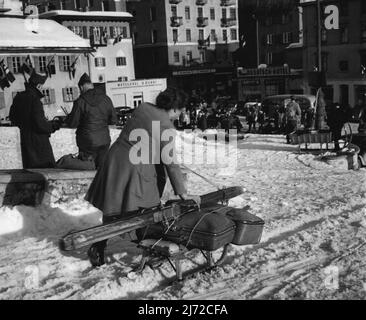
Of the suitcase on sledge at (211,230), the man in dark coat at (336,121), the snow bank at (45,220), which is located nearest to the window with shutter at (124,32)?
the man in dark coat at (336,121)

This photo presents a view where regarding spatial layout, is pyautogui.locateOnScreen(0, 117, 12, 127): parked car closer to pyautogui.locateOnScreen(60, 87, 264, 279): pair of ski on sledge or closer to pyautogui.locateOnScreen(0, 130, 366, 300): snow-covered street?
pyautogui.locateOnScreen(0, 130, 366, 300): snow-covered street

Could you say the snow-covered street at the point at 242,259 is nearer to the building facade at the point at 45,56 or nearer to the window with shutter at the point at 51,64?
the building facade at the point at 45,56

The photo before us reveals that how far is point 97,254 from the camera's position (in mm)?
5039

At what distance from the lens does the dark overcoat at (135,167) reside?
14.6 feet

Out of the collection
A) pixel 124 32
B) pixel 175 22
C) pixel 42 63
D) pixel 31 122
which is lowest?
pixel 31 122

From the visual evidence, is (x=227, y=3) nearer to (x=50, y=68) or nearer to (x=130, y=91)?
(x=130, y=91)

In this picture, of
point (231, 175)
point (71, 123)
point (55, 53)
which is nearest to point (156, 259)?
point (71, 123)

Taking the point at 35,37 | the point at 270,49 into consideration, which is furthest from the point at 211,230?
→ the point at 270,49

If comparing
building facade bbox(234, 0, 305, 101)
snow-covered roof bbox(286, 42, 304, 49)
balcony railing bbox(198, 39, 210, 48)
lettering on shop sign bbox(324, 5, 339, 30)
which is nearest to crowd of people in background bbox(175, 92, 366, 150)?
lettering on shop sign bbox(324, 5, 339, 30)

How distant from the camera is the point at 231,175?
1048 centimetres

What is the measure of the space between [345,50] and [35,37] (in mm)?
25598

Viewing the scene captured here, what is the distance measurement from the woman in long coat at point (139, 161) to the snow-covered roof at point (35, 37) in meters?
36.1

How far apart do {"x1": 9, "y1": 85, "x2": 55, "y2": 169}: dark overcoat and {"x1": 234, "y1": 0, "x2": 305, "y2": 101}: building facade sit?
41.9m

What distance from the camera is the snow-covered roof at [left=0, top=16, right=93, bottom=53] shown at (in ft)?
126
